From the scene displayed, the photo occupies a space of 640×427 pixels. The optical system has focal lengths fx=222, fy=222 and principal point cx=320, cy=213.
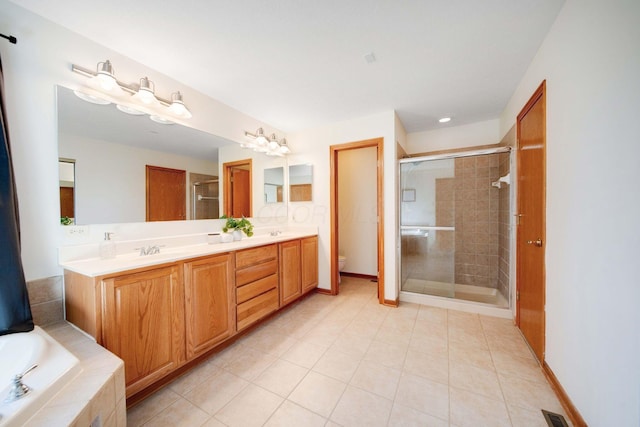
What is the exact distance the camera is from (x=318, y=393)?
4.77ft

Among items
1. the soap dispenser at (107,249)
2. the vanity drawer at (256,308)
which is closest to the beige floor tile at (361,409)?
the vanity drawer at (256,308)

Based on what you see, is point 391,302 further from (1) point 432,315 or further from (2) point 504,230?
(2) point 504,230

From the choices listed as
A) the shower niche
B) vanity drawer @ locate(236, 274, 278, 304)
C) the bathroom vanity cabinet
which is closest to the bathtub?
the bathroom vanity cabinet

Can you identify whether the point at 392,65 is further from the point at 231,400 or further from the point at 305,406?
the point at 231,400

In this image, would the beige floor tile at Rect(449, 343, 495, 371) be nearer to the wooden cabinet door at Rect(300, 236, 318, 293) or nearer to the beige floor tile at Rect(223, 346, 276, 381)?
the beige floor tile at Rect(223, 346, 276, 381)

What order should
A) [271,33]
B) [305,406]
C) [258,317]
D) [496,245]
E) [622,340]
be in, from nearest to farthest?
[622,340] → [305,406] → [271,33] → [258,317] → [496,245]

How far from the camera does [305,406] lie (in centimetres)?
136

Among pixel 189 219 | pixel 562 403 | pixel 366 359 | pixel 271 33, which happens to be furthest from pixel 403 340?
pixel 271 33

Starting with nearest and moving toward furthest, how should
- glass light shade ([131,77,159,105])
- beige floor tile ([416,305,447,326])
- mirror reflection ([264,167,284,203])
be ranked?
glass light shade ([131,77,159,105]) < beige floor tile ([416,305,447,326]) < mirror reflection ([264,167,284,203])

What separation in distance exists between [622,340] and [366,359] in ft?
4.55

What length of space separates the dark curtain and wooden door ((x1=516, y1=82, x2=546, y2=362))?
324cm

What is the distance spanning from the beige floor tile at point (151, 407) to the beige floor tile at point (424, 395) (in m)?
1.44

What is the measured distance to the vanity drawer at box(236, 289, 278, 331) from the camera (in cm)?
201

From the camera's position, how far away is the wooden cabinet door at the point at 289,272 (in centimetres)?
253
